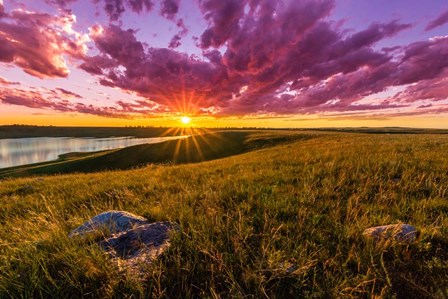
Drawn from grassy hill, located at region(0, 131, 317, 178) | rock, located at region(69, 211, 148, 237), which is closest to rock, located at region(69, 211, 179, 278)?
rock, located at region(69, 211, 148, 237)

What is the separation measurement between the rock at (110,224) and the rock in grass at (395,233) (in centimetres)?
315

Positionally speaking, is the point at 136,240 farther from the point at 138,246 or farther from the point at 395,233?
the point at 395,233

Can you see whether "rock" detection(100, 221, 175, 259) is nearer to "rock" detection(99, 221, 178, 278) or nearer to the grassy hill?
"rock" detection(99, 221, 178, 278)

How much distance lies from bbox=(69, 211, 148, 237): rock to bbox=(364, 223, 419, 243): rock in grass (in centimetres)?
315

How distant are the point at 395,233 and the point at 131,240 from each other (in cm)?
323

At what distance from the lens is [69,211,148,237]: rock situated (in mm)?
2842

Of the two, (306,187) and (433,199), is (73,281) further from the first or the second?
(433,199)

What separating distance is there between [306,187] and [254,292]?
10.5 ft

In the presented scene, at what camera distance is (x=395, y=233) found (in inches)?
90.7

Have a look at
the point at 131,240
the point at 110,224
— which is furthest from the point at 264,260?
the point at 110,224

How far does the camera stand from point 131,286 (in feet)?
5.94

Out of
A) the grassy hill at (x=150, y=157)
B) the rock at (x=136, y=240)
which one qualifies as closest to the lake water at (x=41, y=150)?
the grassy hill at (x=150, y=157)

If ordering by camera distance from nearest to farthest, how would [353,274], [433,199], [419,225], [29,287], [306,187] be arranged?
[29,287]
[353,274]
[419,225]
[433,199]
[306,187]

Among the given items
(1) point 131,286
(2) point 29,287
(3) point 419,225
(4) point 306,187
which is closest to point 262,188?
(4) point 306,187
